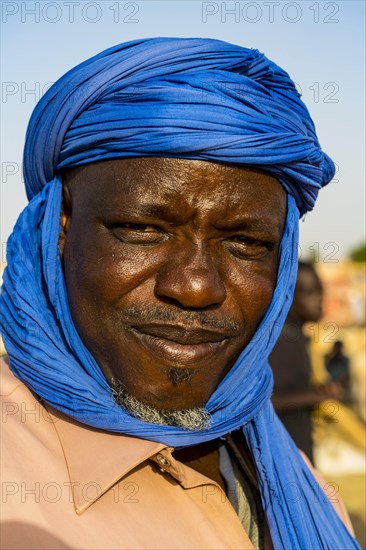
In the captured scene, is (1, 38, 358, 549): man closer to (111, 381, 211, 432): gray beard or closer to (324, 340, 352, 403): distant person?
(111, 381, 211, 432): gray beard

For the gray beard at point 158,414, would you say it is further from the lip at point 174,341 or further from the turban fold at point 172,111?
the turban fold at point 172,111

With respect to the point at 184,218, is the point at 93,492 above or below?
below

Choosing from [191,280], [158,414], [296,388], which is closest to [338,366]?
[296,388]

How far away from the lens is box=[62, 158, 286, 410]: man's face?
2.27 metres

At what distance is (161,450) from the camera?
2.25 meters

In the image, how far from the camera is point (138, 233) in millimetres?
2303

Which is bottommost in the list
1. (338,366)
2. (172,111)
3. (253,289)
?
(338,366)

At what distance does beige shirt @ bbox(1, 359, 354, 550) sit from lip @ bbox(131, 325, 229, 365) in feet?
0.84

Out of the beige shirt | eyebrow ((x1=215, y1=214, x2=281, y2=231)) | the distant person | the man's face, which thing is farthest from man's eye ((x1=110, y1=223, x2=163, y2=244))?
the distant person

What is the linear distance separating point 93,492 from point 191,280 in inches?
24.2

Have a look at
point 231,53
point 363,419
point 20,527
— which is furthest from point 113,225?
point 363,419

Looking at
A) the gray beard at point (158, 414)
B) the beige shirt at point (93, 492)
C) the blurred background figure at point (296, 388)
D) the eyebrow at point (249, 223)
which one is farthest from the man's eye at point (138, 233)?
the blurred background figure at point (296, 388)

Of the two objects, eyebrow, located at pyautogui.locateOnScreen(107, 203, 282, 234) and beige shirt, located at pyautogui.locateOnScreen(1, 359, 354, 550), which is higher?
eyebrow, located at pyautogui.locateOnScreen(107, 203, 282, 234)

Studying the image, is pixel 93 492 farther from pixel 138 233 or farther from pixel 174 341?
pixel 138 233
